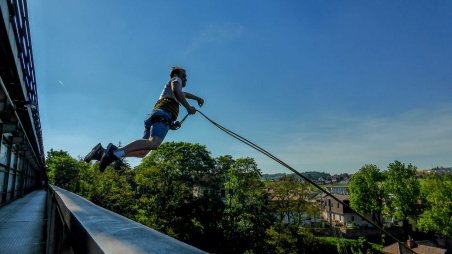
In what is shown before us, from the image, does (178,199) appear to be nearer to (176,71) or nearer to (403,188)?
(176,71)

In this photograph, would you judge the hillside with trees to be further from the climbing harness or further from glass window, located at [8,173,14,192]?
the climbing harness

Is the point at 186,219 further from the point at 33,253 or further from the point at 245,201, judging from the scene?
the point at 33,253

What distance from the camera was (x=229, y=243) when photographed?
35.2 metres

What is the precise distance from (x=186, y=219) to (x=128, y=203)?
7794mm

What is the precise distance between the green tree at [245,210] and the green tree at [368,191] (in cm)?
2198

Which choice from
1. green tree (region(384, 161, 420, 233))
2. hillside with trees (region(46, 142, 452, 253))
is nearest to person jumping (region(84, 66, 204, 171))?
hillside with trees (region(46, 142, 452, 253))

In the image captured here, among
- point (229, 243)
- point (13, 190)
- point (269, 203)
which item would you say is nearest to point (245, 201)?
point (269, 203)

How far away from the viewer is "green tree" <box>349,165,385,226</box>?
156 feet

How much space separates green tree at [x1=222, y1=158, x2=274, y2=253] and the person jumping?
33321 millimetres

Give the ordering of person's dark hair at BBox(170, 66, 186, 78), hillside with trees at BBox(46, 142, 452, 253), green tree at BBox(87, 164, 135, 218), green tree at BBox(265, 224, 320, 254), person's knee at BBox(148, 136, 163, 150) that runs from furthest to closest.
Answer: hillside with trees at BBox(46, 142, 452, 253) → green tree at BBox(87, 164, 135, 218) → green tree at BBox(265, 224, 320, 254) → person's dark hair at BBox(170, 66, 186, 78) → person's knee at BBox(148, 136, 163, 150)

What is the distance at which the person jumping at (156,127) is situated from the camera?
4.02 m

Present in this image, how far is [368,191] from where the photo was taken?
48.6 meters

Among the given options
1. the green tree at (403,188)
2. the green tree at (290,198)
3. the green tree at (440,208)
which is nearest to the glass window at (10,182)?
the green tree at (290,198)

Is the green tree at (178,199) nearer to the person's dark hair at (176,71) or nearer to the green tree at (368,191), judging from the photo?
the green tree at (368,191)
